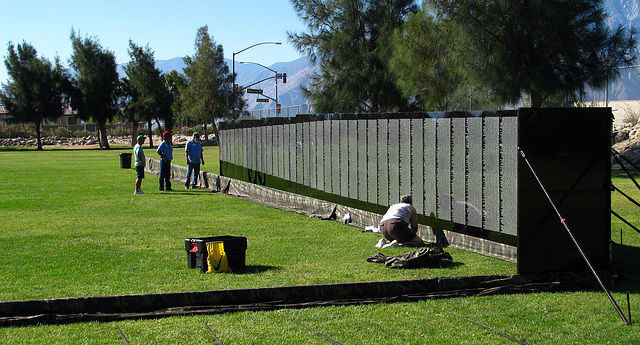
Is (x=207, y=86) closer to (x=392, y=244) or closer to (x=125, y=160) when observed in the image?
(x=125, y=160)

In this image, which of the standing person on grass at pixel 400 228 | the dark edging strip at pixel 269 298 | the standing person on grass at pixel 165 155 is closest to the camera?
the dark edging strip at pixel 269 298

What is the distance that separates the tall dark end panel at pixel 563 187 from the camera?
29.1 feet

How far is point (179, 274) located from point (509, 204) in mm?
5459

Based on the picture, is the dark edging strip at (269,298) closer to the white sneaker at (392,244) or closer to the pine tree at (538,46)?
the white sneaker at (392,244)

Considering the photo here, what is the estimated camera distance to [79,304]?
7133mm

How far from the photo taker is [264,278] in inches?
350

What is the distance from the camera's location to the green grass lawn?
6527 mm

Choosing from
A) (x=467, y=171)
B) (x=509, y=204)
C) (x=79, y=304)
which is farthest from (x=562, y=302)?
(x=79, y=304)

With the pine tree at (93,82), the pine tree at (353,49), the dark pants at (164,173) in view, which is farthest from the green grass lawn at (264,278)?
the pine tree at (93,82)

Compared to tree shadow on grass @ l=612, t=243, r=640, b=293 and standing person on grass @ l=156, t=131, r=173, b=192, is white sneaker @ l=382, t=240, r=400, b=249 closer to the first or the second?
tree shadow on grass @ l=612, t=243, r=640, b=293

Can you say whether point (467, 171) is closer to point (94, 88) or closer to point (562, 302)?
point (562, 302)

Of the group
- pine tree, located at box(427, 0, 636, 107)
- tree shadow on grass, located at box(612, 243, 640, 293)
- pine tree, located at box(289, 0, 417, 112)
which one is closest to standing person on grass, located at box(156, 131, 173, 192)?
tree shadow on grass, located at box(612, 243, 640, 293)

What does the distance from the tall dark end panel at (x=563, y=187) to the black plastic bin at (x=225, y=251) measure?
389 centimetres

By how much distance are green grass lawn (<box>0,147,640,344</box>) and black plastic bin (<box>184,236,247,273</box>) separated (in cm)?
17
